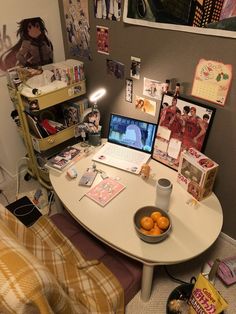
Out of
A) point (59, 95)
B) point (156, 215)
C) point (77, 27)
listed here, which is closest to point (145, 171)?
point (156, 215)

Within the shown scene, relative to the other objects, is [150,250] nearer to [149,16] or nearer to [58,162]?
[58,162]

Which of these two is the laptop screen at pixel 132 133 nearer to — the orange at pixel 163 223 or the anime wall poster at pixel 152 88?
the anime wall poster at pixel 152 88

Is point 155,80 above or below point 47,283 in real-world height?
above

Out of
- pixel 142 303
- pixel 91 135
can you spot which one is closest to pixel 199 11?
pixel 91 135

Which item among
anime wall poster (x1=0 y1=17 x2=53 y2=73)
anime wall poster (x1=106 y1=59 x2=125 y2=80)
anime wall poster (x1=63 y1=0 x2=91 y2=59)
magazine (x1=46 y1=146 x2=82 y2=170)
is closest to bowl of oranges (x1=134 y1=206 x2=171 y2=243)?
magazine (x1=46 y1=146 x2=82 y2=170)

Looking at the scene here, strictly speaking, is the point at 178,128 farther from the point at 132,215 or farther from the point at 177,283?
the point at 177,283

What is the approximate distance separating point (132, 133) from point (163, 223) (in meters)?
0.75

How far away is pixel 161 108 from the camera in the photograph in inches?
65.7

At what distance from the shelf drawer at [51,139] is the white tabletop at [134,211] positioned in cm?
38

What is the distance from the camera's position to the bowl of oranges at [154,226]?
122cm

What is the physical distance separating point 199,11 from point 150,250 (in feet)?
3.99

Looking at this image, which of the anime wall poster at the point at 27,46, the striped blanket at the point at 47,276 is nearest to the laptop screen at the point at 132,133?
the striped blanket at the point at 47,276

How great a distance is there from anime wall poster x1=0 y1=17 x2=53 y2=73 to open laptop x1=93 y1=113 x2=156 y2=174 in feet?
2.82

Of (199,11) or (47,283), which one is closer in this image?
(47,283)
